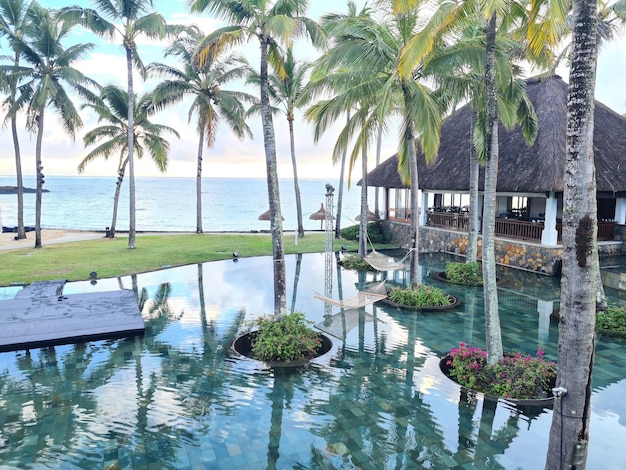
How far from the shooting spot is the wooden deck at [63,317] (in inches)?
304

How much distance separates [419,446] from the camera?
4762 mm

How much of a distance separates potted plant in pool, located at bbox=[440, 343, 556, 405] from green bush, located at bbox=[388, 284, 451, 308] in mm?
3342

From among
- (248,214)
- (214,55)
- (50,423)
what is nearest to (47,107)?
(214,55)

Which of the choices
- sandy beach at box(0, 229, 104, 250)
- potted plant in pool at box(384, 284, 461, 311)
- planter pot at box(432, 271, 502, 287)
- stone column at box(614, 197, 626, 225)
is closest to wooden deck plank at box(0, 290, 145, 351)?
potted plant in pool at box(384, 284, 461, 311)

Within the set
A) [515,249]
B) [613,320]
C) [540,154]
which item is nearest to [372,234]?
[515,249]

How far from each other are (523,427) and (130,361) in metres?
5.53

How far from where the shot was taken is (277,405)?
5629mm

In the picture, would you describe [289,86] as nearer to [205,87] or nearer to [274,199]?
[205,87]

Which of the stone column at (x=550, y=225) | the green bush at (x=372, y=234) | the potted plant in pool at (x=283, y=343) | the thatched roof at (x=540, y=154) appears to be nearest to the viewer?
the potted plant in pool at (x=283, y=343)

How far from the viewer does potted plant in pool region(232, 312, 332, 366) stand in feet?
22.9

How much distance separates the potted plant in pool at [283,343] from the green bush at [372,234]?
499 inches

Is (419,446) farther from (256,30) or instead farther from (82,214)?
(82,214)

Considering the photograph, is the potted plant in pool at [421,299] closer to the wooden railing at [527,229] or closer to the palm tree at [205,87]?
the wooden railing at [527,229]

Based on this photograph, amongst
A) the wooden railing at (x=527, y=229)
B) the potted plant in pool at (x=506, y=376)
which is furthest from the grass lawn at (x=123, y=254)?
A: the potted plant in pool at (x=506, y=376)
